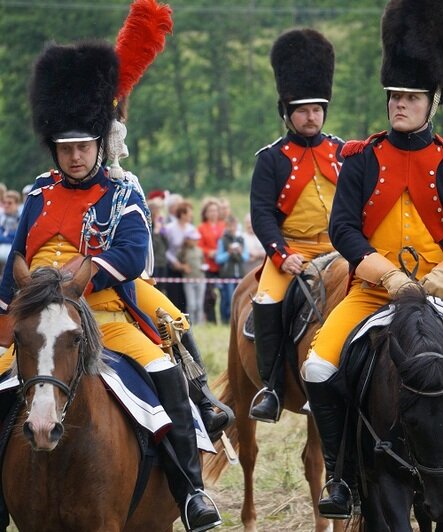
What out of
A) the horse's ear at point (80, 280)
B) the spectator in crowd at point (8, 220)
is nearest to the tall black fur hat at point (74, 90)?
the horse's ear at point (80, 280)

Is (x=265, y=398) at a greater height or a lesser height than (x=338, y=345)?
lesser

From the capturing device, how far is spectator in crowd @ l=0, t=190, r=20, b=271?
1847 centimetres

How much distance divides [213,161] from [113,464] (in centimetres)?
3522

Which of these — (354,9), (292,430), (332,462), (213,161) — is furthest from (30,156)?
(332,462)

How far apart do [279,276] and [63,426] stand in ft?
12.6

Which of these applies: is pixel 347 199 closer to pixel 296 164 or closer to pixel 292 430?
pixel 296 164

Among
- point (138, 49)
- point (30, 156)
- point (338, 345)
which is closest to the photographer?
point (338, 345)

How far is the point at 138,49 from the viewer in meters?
7.80

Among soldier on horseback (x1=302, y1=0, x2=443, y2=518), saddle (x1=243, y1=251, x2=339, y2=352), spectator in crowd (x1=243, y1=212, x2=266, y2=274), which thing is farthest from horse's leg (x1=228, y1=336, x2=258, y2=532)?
spectator in crowd (x1=243, y1=212, x2=266, y2=274)

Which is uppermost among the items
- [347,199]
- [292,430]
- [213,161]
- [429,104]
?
[429,104]

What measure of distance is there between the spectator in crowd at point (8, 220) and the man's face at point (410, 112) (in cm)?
1160

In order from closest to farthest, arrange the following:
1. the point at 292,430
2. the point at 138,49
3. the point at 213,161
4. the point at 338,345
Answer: the point at 338,345 → the point at 138,49 → the point at 292,430 → the point at 213,161

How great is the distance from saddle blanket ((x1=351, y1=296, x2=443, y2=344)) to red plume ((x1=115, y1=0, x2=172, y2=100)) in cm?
199

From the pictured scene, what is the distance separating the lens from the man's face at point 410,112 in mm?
7355
